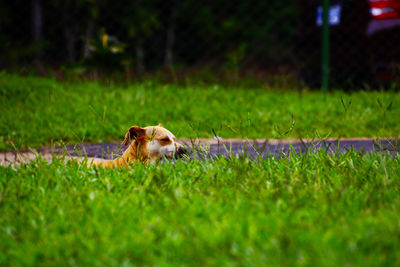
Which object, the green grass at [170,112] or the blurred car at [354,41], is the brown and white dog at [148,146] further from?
the blurred car at [354,41]

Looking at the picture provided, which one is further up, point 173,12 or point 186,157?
point 173,12

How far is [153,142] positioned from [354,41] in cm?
508

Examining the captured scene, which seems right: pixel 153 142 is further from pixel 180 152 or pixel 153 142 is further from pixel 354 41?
pixel 354 41

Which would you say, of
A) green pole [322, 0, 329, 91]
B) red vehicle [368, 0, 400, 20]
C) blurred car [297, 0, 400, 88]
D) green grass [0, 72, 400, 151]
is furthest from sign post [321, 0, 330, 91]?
red vehicle [368, 0, 400, 20]

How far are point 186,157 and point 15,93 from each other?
139 inches

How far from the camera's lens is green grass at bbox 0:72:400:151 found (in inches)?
195

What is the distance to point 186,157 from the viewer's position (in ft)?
11.5

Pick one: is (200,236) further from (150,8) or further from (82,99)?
(150,8)

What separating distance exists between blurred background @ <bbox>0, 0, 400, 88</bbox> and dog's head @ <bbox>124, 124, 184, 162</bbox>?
241 cm

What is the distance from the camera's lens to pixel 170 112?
18.5ft

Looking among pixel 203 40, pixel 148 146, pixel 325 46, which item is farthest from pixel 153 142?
pixel 203 40

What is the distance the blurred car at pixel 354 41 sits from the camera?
6.83 m

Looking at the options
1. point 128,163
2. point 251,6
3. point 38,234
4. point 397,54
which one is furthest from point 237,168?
point 251,6

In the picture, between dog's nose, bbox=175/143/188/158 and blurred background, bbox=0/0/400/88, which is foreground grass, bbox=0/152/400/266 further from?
blurred background, bbox=0/0/400/88
